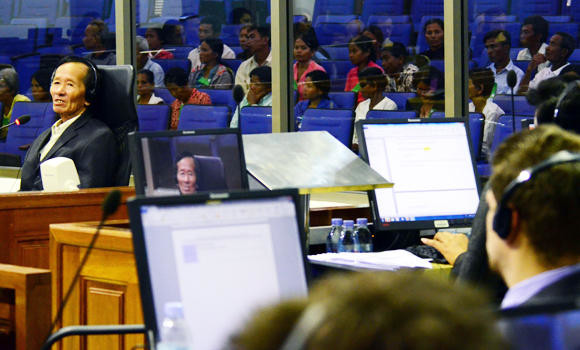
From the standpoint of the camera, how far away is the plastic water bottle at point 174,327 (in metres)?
1.54

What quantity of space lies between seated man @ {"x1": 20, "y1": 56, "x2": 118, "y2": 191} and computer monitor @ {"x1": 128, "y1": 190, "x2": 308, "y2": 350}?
262cm

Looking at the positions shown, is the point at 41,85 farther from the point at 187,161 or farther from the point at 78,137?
the point at 187,161

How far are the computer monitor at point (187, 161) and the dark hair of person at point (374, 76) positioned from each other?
131 inches

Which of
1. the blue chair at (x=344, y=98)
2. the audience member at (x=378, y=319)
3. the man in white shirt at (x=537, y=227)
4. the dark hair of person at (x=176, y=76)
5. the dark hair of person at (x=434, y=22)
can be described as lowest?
the blue chair at (x=344, y=98)

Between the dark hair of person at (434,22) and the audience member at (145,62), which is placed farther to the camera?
A: the audience member at (145,62)

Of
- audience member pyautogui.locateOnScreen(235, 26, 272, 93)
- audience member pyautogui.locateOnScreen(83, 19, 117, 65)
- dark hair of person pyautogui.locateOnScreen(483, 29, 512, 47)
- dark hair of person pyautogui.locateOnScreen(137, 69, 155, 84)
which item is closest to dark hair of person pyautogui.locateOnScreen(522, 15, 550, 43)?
dark hair of person pyautogui.locateOnScreen(483, 29, 512, 47)

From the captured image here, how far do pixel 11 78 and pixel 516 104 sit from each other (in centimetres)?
419

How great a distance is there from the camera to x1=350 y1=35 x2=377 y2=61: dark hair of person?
5816 mm

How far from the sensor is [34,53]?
7.54m

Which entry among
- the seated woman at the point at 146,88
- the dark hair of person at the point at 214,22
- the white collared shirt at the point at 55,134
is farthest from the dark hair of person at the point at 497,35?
the seated woman at the point at 146,88

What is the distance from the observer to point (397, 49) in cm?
568

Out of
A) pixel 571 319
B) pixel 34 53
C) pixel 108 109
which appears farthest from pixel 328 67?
pixel 571 319

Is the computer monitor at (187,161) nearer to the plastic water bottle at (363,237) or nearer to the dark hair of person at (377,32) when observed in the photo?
the plastic water bottle at (363,237)

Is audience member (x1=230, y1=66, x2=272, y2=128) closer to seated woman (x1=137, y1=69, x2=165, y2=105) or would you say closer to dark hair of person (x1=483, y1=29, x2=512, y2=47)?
seated woman (x1=137, y1=69, x2=165, y2=105)
